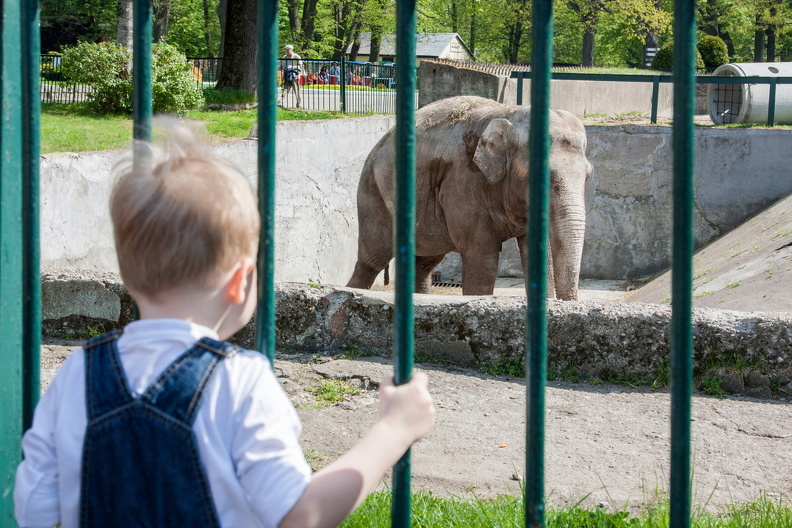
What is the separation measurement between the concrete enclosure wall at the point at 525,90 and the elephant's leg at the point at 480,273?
6.85 m

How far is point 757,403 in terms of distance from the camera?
4496 mm

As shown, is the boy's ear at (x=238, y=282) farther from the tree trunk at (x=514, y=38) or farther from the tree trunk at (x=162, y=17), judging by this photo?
the tree trunk at (x=514, y=38)

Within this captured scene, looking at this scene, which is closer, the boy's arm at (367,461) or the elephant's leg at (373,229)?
the boy's arm at (367,461)

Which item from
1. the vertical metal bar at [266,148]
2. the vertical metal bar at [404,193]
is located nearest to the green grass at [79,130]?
the vertical metal bar at [266,148]

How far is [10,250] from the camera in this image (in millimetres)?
1776

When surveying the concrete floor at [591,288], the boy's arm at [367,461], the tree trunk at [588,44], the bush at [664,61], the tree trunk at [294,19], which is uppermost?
the tree trunk at [294,19]

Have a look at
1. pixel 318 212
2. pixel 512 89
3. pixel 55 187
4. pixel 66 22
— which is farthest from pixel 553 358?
pixel 66 22

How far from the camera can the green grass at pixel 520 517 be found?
8.55ft

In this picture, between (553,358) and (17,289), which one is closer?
(17,289)

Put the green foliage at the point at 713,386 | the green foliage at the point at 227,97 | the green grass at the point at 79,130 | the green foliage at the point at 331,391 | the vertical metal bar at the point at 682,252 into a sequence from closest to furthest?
1. the vertical metal bar at the point at 682,252
2. the green foliage at the point at 331,391
3. the green foliage at the point at 713,386
4. the green grass at the point at 79,130
5. the green foliage at the point at 227,97

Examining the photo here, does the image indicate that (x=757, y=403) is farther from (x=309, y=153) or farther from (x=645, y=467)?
(x=309, y=153)

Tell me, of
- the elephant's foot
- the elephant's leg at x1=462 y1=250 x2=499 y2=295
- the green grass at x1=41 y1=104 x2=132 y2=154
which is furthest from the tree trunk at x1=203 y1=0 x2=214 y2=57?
the elephant's leg at x1=462 y1=250 x2=499 y2=295

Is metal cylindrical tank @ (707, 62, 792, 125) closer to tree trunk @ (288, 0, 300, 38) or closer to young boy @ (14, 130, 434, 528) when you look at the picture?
young boy @ (14, 130, 434, 528)

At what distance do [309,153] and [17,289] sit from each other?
1040 cm
